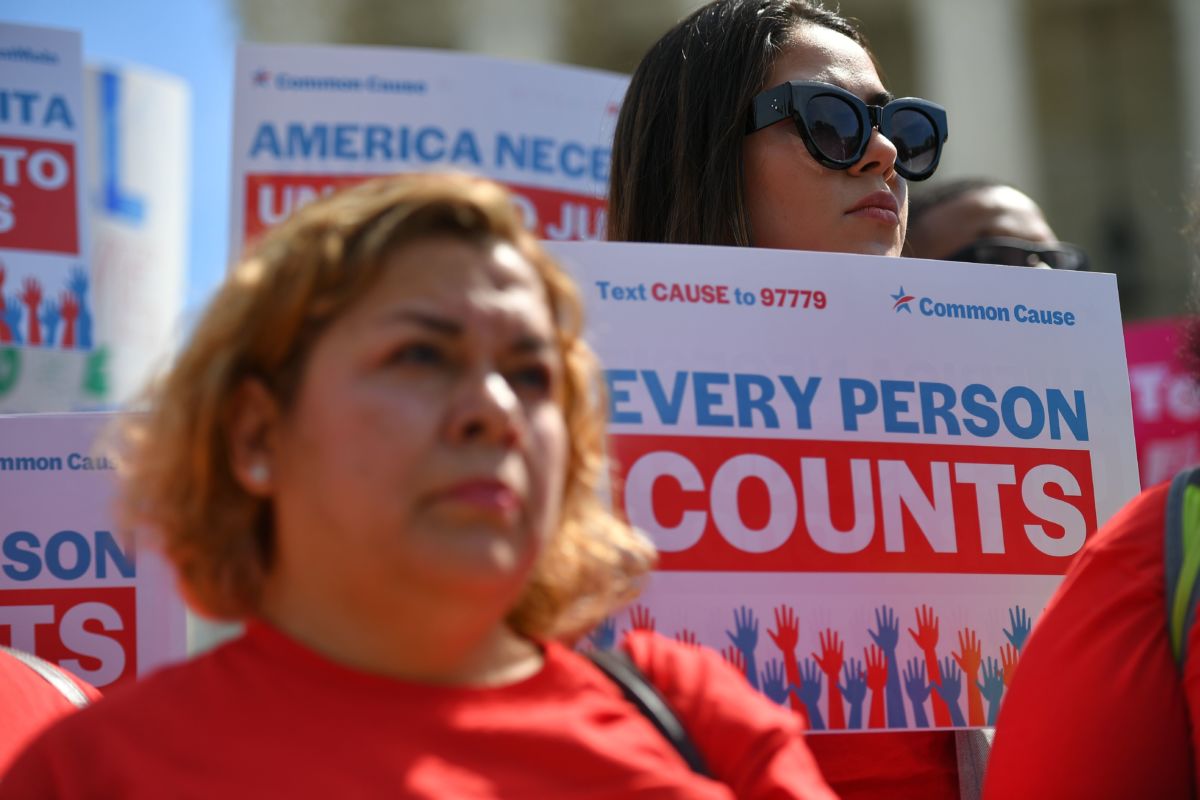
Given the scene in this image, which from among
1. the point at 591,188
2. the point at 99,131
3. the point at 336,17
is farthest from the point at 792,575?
the point at 336,17

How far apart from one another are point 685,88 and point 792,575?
3.26 feet

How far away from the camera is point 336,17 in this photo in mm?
26156

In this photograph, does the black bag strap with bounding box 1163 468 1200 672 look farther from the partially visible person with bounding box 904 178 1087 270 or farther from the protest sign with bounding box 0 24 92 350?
the protest sign with bounding box 0 24 92 350

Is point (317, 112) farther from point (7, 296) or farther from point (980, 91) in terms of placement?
point (980, 91)

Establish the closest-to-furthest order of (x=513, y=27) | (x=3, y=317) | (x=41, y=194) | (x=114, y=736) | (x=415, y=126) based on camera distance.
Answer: (x=114, y=736), (x=3, y=317), (x=41, y=194), (x=415, y=126), (x=513, y=27)

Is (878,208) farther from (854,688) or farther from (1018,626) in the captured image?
(854,688)

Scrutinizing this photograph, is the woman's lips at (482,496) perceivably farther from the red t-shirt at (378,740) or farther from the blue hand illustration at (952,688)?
the blue hand illustration at (952,688)

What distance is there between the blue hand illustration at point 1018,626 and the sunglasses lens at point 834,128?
2.70 feet

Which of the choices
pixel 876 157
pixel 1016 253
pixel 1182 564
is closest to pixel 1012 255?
pixel 1016 253

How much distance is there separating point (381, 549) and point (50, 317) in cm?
306

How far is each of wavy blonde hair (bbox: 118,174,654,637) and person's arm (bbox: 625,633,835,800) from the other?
0.17 metres

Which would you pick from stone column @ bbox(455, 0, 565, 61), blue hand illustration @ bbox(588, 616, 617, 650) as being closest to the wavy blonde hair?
blue hand illustration @ bbox(588, 616, 617, 650)

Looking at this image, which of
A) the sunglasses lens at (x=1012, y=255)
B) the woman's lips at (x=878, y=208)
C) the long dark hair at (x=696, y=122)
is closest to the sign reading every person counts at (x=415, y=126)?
the sunglasses lens at (x=1012, y=255)

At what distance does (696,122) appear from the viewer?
2.92 meters
